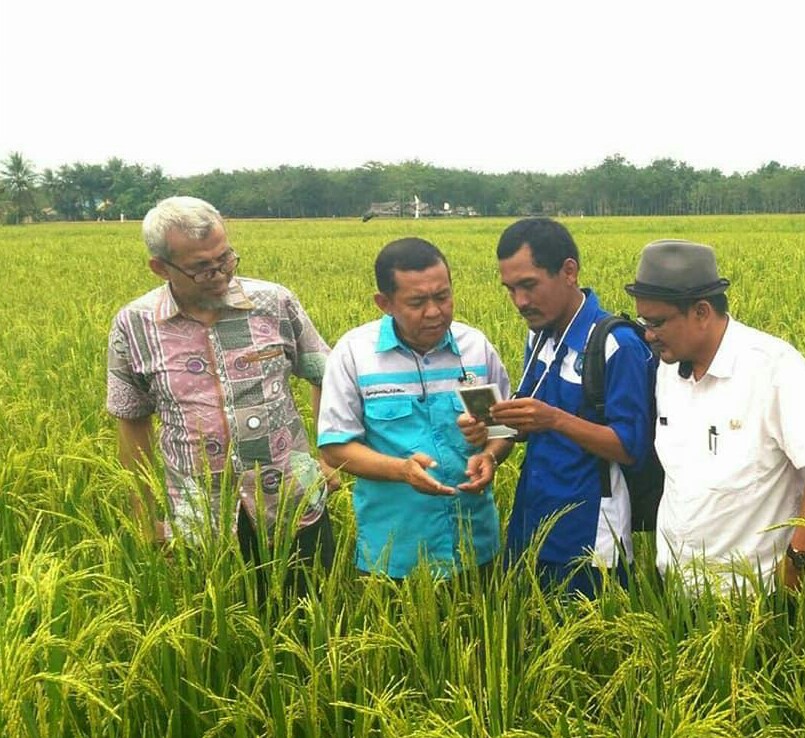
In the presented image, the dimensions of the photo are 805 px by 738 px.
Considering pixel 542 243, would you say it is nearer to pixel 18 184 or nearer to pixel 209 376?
pixel 209 376

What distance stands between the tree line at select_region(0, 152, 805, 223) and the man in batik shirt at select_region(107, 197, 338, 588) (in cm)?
7416

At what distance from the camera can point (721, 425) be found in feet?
Result: 6.04

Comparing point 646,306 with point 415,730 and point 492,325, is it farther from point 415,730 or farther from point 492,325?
point 492,325

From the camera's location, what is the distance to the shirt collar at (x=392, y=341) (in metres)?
2.20

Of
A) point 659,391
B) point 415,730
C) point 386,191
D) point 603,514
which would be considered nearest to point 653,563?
point 603,514

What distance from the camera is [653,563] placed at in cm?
237

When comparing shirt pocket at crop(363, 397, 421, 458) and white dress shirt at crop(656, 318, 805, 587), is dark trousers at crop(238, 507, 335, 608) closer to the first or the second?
shirt pocket at crop(363, 397, 421, 458)

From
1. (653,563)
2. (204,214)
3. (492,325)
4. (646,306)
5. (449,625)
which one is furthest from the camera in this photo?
(492,325)

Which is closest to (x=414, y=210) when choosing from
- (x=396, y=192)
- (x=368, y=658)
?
(x=396, y=192)

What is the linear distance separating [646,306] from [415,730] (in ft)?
3.49

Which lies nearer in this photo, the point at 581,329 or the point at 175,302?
the point at 581,329

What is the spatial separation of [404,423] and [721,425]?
79cm

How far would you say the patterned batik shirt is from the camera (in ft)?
7.59

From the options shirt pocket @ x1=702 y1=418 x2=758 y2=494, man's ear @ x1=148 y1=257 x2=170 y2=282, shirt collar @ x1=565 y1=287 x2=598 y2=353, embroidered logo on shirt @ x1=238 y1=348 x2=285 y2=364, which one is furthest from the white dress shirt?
man's ear @ x1=148 y1=257 x2=170 y2=282
